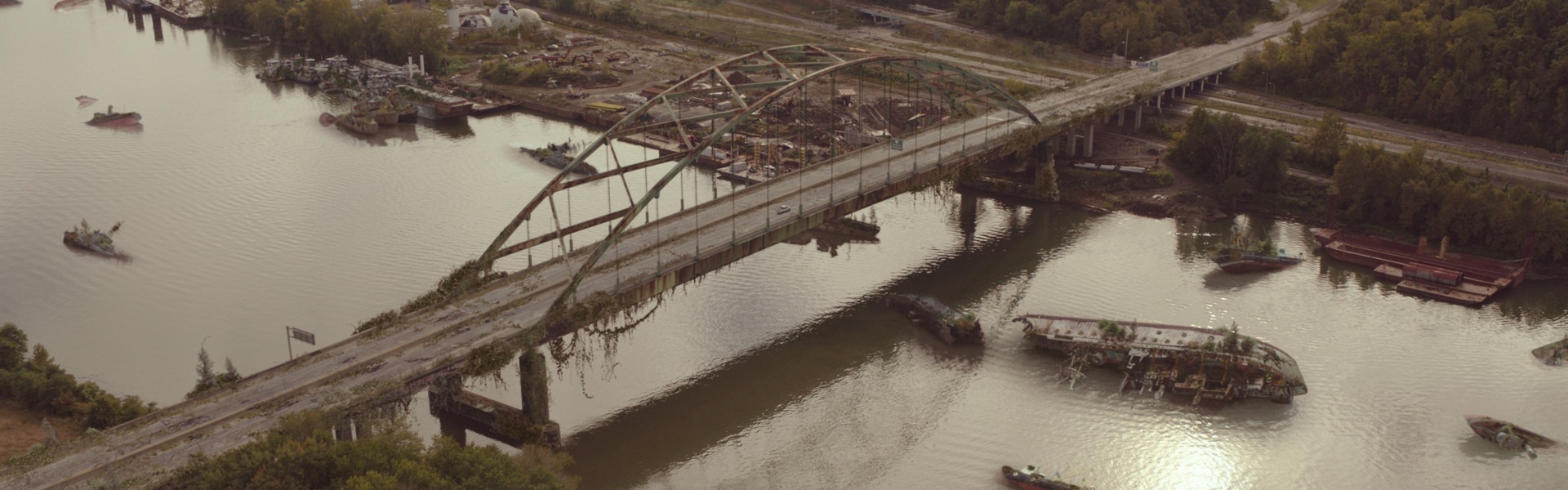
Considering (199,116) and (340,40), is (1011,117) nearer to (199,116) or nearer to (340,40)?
(199,116)

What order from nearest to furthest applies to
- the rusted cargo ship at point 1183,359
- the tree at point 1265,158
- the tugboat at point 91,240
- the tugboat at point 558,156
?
the rusted cargo ship at point 1183,359
the tugboat at point 91,240
the tree at point 1265,158
the tugboat at point 558,156

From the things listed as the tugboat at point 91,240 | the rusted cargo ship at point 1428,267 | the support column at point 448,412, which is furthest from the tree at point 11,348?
the rusted cargo ship at point 1428,267

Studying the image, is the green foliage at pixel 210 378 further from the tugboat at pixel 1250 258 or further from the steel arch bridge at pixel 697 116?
the tugboat at pixel 1250 258

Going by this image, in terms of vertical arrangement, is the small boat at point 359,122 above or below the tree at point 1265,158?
below

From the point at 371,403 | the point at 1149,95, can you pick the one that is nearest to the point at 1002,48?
the point at 1149,95

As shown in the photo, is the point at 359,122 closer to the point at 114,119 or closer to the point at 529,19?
the point at 114,119

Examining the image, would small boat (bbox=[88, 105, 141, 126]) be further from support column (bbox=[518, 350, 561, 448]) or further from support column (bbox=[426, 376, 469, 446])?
support column (bbox=[518, 350, 561, 448])
